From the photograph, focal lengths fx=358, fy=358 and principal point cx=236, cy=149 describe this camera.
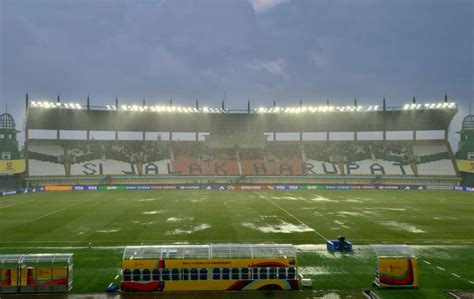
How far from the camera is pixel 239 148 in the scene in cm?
9825

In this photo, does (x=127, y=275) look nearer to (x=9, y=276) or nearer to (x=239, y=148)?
(x=9, y=276)

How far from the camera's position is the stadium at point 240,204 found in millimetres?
18516

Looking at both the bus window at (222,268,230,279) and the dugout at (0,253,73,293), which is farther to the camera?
the bus window at (222,268,230,279)

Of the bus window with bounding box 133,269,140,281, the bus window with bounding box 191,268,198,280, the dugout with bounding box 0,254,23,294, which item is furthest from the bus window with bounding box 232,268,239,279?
the dugout with bounding box 0,254,23,294

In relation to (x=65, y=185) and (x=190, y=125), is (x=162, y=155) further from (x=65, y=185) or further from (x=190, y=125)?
(x=65, y=185)

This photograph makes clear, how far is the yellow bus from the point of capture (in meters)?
18.3

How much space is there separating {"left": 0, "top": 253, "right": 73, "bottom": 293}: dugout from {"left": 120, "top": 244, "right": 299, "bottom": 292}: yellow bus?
3.23m

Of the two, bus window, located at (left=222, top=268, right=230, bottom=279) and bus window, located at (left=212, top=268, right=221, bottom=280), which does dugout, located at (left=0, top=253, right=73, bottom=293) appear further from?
bus window, located at (left=222, top=268, right=230, bottom=279)

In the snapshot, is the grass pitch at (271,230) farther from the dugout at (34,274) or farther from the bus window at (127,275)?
the bus window at (127,275)

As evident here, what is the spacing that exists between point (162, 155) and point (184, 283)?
78.2 metres

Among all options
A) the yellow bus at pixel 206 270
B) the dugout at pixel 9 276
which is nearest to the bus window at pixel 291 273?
the yellow bus at pixel 206 270

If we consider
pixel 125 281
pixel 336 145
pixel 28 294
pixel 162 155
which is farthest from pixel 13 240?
pixel 336 145

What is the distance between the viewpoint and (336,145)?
9894 centimetres

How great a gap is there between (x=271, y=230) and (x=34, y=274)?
20.4m
